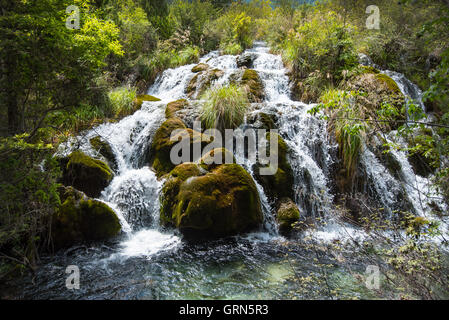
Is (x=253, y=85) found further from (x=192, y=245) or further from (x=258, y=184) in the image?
(x=192, y=245)

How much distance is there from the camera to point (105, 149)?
5.88 metres

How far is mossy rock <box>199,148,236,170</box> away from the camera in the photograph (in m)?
4.90

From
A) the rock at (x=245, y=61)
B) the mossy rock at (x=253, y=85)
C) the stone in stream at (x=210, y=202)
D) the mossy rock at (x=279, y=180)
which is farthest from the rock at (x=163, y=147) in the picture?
the rock at (x=245, y=61)

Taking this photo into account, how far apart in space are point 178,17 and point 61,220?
13.4m

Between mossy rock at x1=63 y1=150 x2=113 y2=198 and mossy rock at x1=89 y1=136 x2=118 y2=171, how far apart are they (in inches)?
25.5

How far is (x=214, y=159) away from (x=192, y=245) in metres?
1.73

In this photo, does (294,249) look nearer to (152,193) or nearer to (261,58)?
(152,193)

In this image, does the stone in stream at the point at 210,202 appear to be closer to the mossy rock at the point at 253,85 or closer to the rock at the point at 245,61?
the mossy rock at the point at 253,85

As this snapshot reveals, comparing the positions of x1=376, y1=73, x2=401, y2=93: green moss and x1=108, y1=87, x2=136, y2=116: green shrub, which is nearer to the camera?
x1=376, y1=73, x2=401, y2=93: green moss

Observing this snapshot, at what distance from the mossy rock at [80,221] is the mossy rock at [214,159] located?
Answer: 1955mm

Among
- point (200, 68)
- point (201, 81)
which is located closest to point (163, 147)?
point (201, 81)

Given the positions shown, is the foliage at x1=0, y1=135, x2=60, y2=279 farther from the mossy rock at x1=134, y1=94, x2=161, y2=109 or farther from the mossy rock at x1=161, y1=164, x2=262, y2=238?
the mossy rock at x1=134, y1=94, x2=161, y2=109

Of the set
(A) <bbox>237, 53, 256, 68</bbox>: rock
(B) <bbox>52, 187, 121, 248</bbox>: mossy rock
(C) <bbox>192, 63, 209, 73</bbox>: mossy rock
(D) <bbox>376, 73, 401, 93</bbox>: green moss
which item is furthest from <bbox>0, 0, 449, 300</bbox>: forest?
(A) <bbox>237, 53, 256, 68</bbox>: rock

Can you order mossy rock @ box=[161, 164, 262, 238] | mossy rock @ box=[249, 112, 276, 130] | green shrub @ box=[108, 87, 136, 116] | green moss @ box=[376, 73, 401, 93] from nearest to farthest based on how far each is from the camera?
mossy rock @ box=[161, 164, 262, 238] < mossy rock @ box=[249, 112, 276, 130] < green moss @ box=[376, 73, 401, 93] < green shrub @ box=[108, 87, 136, 116]
